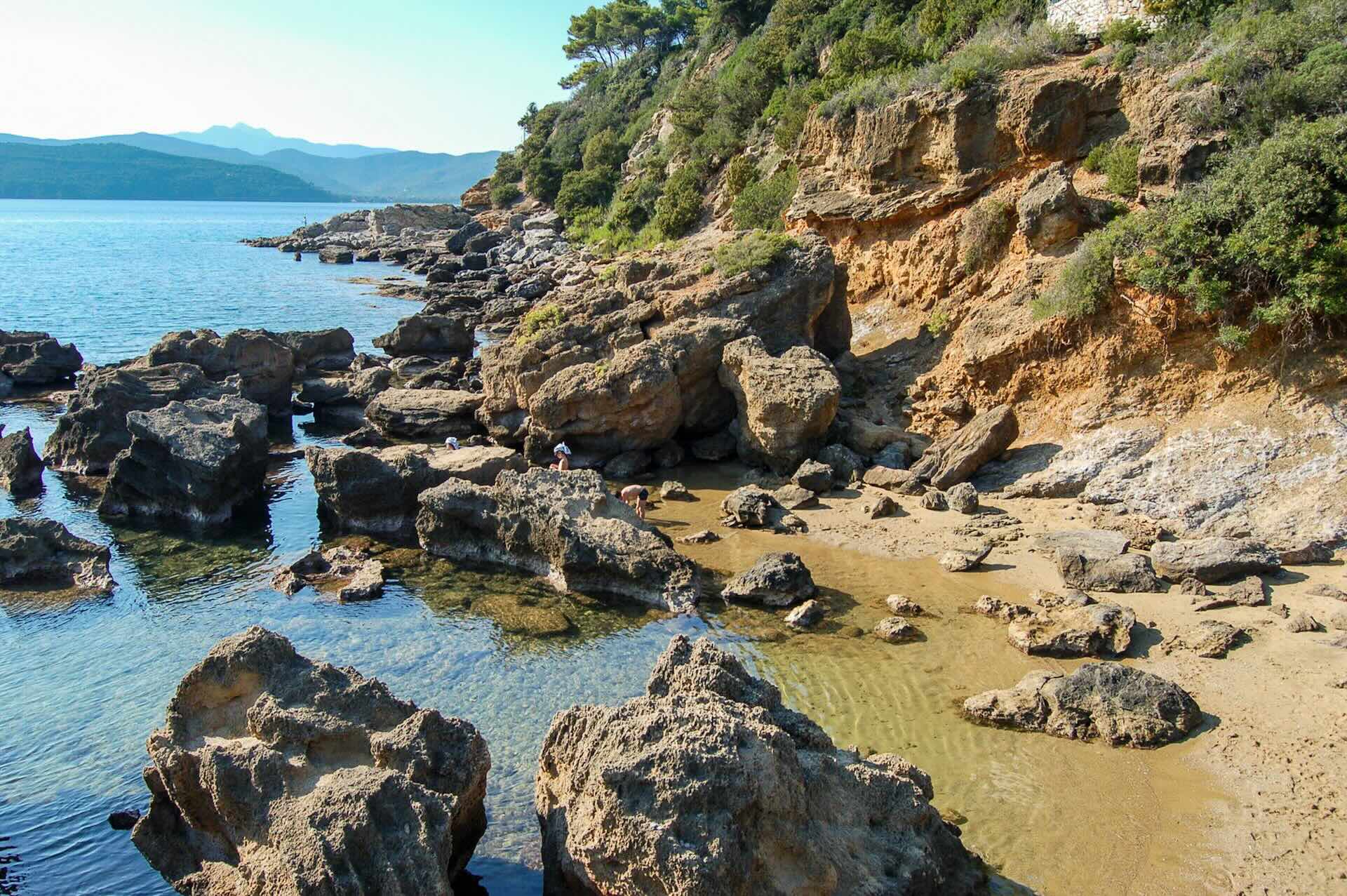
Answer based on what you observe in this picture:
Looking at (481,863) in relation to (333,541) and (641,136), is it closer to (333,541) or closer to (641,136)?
(333,541)

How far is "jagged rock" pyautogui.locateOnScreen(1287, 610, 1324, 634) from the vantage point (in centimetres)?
1235

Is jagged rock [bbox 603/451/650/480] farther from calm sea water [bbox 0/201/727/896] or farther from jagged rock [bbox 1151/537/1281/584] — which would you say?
jagged rock [bbox 1151/537/1281/584]

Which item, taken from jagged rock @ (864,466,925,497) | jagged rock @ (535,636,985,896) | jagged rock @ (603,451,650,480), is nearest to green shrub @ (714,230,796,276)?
jagged rock @ (603,451,650,480)

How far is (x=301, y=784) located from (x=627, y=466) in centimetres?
1429

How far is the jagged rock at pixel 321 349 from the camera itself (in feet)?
107

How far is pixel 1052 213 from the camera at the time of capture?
22.5 m

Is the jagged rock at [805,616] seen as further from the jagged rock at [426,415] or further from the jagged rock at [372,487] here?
the jagged rock at [426,415]

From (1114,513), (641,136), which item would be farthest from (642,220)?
(1114,513)

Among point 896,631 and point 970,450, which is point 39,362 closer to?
point 970,450

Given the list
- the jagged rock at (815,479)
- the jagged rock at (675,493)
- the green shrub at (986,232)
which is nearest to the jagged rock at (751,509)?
the jagged rock at (815,479)

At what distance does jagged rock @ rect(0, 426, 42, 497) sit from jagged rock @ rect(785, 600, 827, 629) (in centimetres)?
1818

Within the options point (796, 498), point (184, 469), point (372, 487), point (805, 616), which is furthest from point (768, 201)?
point (805, 616)

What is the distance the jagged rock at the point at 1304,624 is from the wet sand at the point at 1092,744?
11 centimetres

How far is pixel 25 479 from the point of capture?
21.2 meters
